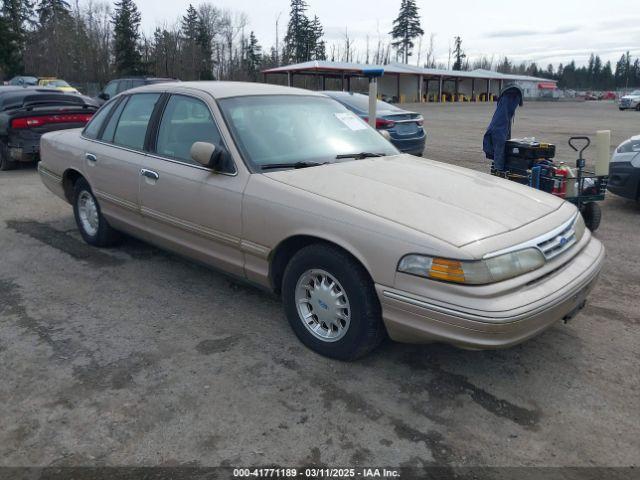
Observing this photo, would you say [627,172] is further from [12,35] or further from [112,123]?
[12,35]

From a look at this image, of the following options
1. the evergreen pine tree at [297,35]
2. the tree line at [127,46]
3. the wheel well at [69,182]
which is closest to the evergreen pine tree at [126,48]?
the tree line at [127,46]

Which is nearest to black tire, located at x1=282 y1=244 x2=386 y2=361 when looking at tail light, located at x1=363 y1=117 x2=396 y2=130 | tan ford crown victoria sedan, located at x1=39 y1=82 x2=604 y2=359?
tan ford crown victoria sedan, located at x1=39 y1=82 x2=604 y2=359

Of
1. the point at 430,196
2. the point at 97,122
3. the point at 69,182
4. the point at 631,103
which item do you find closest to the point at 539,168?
the point at 430,196

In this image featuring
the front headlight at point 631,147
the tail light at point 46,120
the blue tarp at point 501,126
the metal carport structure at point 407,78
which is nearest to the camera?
the blue tarp at point 501,126

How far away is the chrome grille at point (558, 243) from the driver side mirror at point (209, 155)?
2.06 m

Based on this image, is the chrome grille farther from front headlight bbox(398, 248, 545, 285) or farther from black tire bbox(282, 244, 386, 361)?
black tire bbox(282, 244, 386, 361)

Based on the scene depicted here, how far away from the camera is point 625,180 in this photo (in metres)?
6.85

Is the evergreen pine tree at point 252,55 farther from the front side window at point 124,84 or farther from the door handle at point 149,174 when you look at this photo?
the door handle at point 149,174

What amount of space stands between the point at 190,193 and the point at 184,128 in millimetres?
595

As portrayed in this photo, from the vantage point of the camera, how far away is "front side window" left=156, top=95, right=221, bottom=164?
399cm

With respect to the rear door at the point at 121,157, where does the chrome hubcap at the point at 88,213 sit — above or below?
below

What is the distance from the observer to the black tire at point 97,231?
529 centimetres

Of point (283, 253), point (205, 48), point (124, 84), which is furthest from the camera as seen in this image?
point (205, 48)

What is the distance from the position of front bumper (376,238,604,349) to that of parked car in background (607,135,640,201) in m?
4.40
